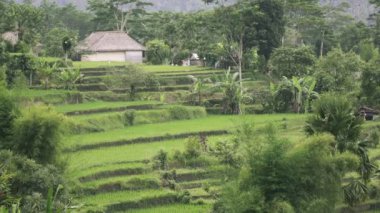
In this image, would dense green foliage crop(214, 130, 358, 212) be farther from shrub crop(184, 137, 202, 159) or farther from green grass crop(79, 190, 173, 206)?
shrub crop(184, 137, 202, 159)

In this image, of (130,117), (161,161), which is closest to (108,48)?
(130,117)

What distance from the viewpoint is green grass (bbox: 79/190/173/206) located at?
17969mm

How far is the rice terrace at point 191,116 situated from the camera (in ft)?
51.2

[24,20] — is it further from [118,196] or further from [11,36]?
[118,196]

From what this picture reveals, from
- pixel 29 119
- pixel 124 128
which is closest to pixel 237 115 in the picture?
pixel 124 128

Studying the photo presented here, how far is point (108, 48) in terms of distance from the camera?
4112 centimetres

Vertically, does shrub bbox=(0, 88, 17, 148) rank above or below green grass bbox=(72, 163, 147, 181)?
above

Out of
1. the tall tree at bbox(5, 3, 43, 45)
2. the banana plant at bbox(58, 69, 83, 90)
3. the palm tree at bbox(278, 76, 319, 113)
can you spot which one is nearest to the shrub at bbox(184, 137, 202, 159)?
the banana plant at bbox(58, 69, 83, 90)

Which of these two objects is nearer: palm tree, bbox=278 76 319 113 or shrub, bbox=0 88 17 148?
shrub, bbox=0 88 17 148

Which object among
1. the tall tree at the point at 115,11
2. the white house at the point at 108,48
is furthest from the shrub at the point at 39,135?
the tall tree at the point at 115,11

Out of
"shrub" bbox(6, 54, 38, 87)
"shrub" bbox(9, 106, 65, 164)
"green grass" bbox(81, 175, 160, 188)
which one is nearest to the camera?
"shrub" bbox(9, 106, 65, 164)

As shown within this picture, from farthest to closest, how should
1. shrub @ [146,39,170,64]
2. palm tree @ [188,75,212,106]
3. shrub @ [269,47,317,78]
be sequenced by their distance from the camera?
1. shrub @ [146,39,170,64]
2. shrub @ [269,47,317,78]
3. palm tree @ [188,75,212,106]

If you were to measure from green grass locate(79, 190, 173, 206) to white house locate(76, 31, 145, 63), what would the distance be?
22.8m

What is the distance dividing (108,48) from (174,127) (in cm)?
1505
